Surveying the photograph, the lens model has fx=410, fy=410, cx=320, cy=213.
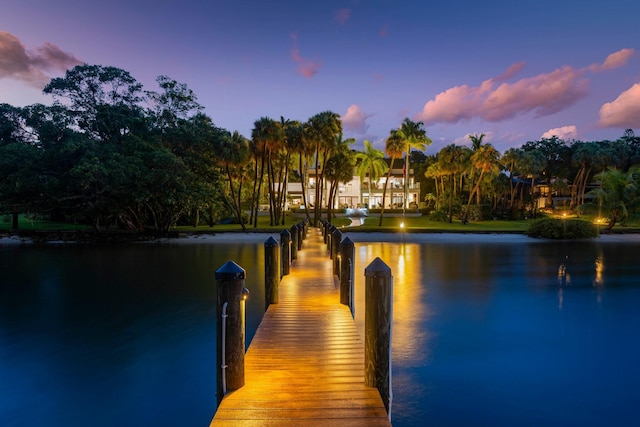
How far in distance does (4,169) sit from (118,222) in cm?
1203

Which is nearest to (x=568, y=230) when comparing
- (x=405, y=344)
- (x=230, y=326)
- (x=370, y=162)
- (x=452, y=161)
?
(x=452, y=161)

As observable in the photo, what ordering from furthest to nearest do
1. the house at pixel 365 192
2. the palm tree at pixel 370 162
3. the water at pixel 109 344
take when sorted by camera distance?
the house at pixel 365 192 < the palm tree at pixel 370 162 < the water at pixel 109 344

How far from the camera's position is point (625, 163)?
6694 cm

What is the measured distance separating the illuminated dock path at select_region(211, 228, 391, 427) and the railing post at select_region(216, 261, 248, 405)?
7.9 inches

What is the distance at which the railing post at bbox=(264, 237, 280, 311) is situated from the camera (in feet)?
30.6

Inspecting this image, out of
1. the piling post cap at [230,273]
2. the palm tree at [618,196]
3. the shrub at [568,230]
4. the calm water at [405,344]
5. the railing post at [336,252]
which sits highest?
the palm tree at [618,196]

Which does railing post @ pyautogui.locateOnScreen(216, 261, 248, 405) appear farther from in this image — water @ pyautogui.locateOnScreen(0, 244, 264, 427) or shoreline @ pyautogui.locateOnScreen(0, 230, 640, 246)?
shoreline @ pyautogui.locateOnScreen(0, 230, 640, 246)

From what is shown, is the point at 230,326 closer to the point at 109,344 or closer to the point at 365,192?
the point at 109,344

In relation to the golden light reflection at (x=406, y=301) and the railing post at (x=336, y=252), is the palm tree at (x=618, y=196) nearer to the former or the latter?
the golden light reflection at (x=406, y=301)

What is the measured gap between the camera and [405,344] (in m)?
10.3

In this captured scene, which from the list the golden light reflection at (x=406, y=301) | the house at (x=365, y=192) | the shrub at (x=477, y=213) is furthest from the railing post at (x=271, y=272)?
the house at (x=365, y=192)

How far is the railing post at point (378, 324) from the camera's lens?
511 cm

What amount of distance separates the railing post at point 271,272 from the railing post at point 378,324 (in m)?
4.37

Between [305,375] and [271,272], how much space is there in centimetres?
398
